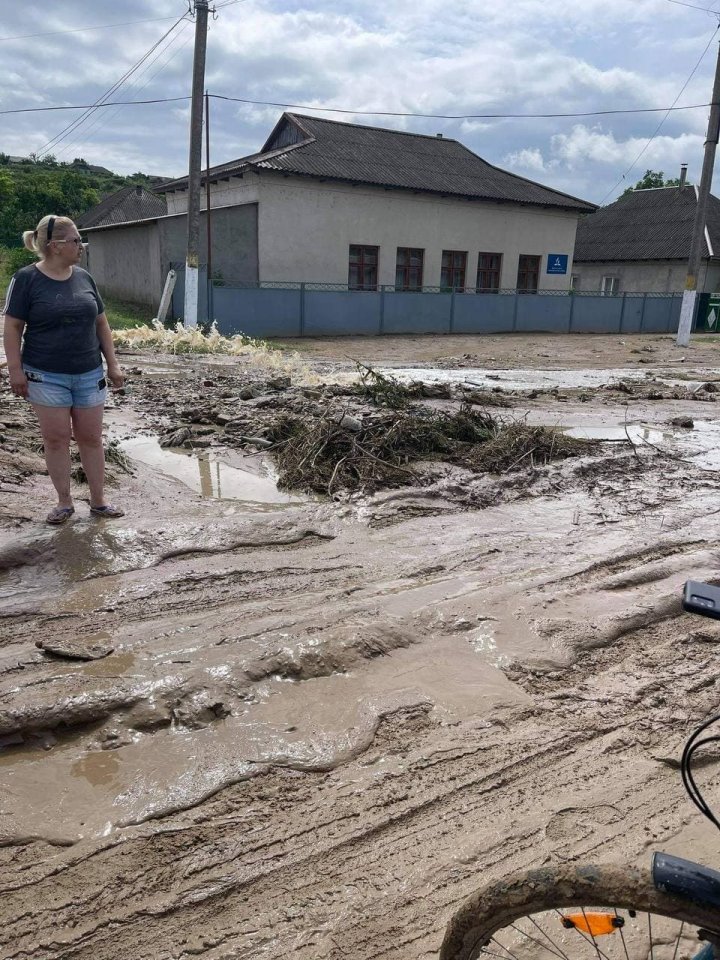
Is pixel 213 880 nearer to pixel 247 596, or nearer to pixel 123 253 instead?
pixel 247 596

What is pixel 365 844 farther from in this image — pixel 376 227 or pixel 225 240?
pixel 376 227

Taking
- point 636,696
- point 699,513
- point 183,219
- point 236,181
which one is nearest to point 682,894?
point 636,696

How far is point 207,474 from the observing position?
6555 millimetres

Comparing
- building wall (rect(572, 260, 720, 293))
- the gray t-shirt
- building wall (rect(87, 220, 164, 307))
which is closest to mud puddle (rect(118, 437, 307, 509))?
the gray t-shirt

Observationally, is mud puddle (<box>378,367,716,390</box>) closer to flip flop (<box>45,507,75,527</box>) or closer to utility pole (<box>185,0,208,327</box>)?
utility pole (<box>185,0,208,327</box>)

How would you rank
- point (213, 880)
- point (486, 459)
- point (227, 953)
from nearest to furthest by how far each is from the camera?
point (227, 953) < point (213, 880) < point (486, 459)

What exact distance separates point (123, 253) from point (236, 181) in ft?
19.4

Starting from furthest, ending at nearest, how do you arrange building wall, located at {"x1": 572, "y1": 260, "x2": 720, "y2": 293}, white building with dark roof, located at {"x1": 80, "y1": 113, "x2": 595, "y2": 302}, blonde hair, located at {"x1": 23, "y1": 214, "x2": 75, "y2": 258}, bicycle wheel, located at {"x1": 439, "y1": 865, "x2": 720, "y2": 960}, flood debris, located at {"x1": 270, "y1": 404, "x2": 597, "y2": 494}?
1. building wall, located at {"x1": 572, "y1": 260, "x2": 720, "y2": 293}
2. white building with dark roof, located at {"x1": 80, "y1": 113, "x2": 595, "y2": 302}
3. flood debris, located at {"x1": 270, "y1": 404, "x2": 597, "y2": 494}
4. blonde hair, located at {"x1": 23, "y1": 214, "x2": 75, "y2": 258}
5. bicycle wheel, located at {"x1": 439, "y1": 865, "x2": 720, "y2": 960}

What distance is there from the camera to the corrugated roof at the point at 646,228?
123 feet

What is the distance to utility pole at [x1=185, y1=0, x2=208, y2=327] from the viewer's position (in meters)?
17.4

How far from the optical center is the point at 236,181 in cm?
2547

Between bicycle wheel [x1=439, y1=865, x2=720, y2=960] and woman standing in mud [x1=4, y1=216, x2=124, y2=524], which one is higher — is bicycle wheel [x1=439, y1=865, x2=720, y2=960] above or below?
below

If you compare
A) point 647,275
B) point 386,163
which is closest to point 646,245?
point 647,275

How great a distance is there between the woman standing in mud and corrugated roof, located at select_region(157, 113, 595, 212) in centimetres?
2134
